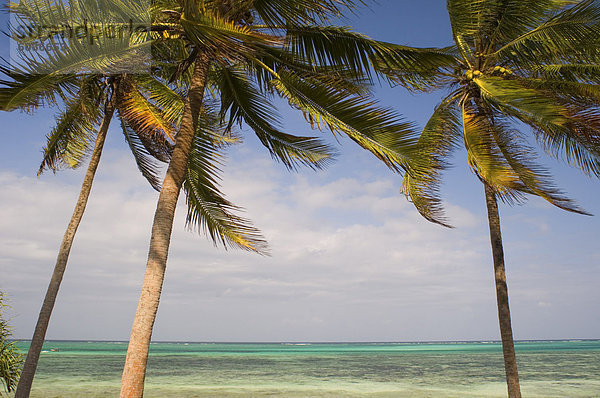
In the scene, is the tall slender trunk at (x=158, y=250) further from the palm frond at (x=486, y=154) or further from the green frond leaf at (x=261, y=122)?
the palm frond at (x=486, y=154)

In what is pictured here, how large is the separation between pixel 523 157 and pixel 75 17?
8015 millimetres

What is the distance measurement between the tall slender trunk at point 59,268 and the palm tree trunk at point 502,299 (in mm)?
8369

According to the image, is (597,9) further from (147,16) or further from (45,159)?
(45,159)

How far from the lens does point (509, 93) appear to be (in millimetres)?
8289

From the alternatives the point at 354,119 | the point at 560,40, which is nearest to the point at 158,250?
the point at 354,119

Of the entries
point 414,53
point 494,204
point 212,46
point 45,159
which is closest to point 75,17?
point 212,46

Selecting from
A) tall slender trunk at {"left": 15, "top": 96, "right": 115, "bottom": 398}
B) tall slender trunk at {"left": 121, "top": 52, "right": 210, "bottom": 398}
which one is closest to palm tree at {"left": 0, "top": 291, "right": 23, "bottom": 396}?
tall slender trunk at {"left": 15, "top": 96, "right": 115, "bottom": 398}

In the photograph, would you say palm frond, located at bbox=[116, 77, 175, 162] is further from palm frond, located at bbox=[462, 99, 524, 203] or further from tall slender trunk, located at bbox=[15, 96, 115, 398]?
palm frond, located at bbox=[462, 99, 524, 203]

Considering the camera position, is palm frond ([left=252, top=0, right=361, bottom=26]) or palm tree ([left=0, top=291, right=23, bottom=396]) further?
palm tree ([left=0, top=291, right=23, bottom=396])

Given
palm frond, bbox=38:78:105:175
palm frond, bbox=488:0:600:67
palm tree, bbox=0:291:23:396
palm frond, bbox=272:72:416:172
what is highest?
palm frond, bbox=488:0:600:67

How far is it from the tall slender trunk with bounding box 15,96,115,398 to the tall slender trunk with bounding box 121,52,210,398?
4300 millimetres

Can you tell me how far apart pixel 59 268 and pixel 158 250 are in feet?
15.3

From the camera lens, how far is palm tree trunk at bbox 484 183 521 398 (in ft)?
29.2

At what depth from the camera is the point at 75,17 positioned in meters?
6.10
